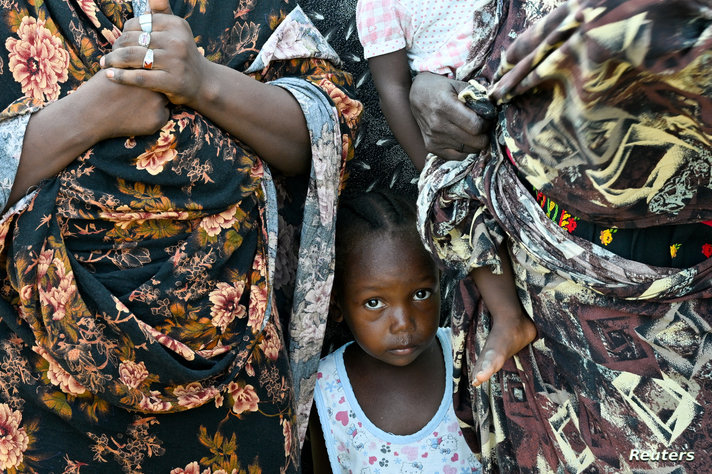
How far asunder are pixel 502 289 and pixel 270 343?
2.02ft

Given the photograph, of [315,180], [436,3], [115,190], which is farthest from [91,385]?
[436,3]

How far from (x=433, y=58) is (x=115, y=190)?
2.79ft

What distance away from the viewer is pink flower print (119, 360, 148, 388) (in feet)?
5.66

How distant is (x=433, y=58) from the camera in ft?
6.48

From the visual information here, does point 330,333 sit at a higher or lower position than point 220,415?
lower

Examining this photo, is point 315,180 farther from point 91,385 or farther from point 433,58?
point 91,385

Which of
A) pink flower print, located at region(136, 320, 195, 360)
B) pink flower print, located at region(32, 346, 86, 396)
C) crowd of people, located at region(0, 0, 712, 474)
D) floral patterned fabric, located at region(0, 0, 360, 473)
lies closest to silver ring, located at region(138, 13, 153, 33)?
crowd of people, located at region(0, 0, 712, 474)

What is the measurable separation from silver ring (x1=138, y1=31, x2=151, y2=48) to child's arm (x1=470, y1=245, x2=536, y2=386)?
905 mm

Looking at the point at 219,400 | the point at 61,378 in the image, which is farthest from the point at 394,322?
the point at 61,378

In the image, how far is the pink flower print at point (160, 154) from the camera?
1743 millimetres

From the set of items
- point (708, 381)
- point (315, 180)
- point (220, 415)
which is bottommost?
point (220, 415)

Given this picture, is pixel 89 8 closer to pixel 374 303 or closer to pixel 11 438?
pixel 11 438

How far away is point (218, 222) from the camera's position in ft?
6.08

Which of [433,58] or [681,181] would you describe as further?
[433,58]
